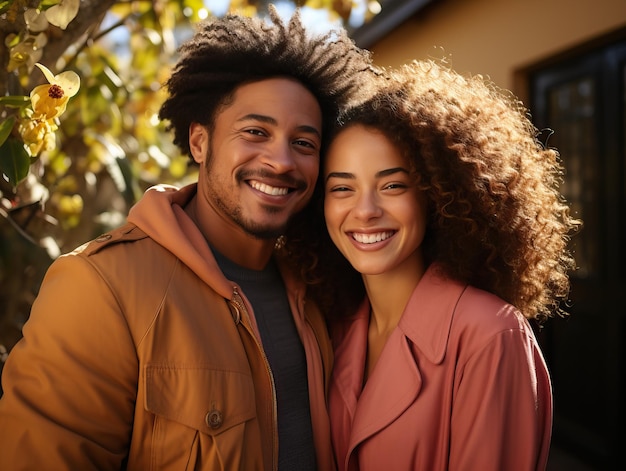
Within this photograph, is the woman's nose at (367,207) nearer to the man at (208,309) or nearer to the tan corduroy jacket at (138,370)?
the man at (208,309)

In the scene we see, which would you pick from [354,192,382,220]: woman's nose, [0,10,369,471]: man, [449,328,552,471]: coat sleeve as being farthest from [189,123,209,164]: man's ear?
[449,328,552,471]: coat sleeve

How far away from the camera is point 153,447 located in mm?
1736

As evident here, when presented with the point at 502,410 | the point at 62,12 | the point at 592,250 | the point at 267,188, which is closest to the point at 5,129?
the point at 62,12

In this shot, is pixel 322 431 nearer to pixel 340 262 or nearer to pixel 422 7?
pixel 340 262

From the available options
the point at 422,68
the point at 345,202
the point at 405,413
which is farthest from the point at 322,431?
the point at 422,68

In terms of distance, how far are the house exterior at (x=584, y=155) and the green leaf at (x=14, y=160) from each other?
3.17 meters

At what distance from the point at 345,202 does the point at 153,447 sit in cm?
109

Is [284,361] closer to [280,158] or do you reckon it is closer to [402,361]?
[402,361]

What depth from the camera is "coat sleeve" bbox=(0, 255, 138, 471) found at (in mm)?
1591

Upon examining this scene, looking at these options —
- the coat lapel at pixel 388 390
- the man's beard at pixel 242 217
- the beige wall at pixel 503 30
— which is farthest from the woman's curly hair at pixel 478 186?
the beige wall at pixel 503 30

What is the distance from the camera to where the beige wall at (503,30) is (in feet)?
11.8

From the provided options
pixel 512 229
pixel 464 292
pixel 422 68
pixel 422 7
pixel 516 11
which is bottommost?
pixel 464 292

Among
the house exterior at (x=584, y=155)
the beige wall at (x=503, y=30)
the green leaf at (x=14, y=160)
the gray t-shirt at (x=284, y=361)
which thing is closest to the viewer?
the green leaf at (x=14, y=160)

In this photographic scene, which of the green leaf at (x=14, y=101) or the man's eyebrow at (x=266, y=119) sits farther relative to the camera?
the man's eyebrow at (x=266, y=119)
